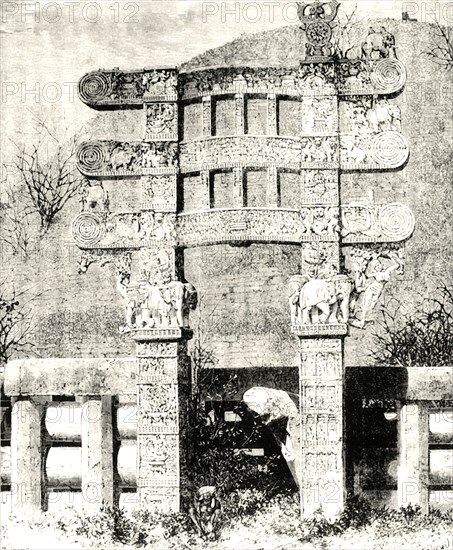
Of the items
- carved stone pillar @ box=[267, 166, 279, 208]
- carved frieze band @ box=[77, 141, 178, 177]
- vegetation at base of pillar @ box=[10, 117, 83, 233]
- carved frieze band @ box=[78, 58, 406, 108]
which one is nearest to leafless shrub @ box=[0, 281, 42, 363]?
vegetation at base of pillar @ box=[10, 117, 83, 233]

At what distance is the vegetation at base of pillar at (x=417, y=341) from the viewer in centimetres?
1784

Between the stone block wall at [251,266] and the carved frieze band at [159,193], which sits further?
the stone block wall at [251,266]

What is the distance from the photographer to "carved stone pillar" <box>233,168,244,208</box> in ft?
35.4

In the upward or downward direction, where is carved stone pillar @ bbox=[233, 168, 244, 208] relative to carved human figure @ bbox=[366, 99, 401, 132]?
downward

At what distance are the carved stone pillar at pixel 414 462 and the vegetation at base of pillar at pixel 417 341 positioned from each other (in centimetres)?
609

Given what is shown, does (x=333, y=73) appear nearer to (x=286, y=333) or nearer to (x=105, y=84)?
(x=105, y=84)

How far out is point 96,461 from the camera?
1109 centimetres

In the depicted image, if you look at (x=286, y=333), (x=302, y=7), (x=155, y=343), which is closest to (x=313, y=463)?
(x=155, y=343)

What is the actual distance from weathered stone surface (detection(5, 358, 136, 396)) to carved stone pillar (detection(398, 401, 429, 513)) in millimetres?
3208

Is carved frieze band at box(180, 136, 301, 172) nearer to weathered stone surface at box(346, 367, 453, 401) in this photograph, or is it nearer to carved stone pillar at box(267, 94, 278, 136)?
carved stone pillar at box(267, 94, 278, 136)

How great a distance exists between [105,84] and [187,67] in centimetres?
1415

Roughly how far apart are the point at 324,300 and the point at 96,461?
326 cm

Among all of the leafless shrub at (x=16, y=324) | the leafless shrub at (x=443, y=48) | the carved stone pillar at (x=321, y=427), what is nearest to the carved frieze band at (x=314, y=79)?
the carved stone pillar at (x=321, y=427)

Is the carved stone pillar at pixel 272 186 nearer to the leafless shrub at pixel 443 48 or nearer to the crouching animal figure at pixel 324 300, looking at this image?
the crouching animal figure at pixel 324 300
